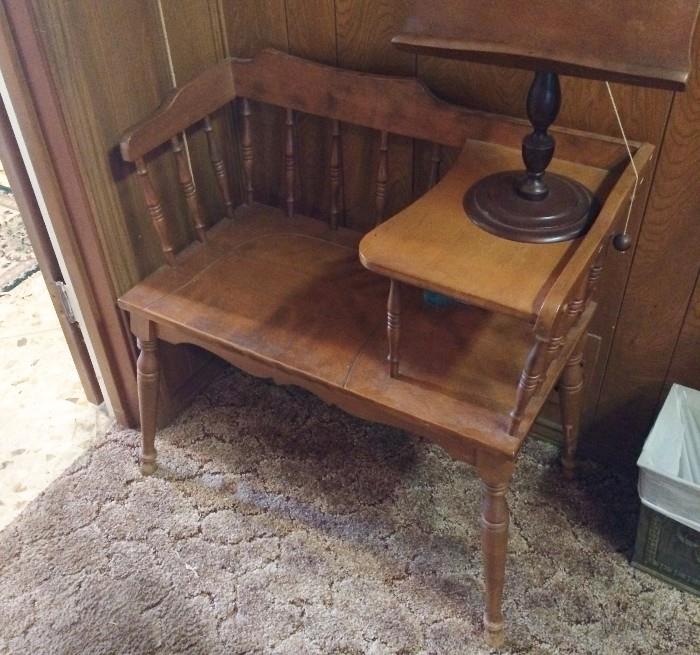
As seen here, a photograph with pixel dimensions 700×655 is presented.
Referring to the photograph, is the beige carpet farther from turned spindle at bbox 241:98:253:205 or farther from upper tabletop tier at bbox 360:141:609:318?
upper tabletop tier at bbox 360:141:609:318

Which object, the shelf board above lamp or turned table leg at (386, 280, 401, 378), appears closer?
the shelf board above lamp

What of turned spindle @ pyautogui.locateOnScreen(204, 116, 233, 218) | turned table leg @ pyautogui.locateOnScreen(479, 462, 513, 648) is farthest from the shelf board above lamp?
turned spindle @ pyautogui.locateOnScreen(204, 116, 233, 218)

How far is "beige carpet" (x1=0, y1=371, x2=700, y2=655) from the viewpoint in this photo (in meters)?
1.38

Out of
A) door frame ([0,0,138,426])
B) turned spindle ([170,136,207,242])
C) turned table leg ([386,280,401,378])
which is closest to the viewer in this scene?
turned table leg ([386,280,401,378])

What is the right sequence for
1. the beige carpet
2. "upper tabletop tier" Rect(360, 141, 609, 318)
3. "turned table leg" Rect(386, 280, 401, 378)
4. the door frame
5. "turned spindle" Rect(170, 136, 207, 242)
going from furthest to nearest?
"turned spindle" Rect(170, 136, 207, 242)
the beige carpet
the door frame
"turned table leg" Rect(386, 280, 401, 378)
"upper tabletop tier" Rect(360, 141, 609, 318)

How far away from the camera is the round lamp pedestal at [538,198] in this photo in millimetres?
1103

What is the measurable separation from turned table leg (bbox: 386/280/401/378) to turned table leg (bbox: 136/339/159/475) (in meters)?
0.52

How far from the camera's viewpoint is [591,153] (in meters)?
1.27

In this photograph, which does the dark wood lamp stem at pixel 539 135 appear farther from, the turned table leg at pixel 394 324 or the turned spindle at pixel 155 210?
the turned spindle at pixel 155 210

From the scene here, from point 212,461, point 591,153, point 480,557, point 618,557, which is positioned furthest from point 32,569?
point 591,153

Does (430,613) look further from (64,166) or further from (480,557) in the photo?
(64,166)

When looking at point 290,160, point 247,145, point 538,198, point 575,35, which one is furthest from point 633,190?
point 247,145

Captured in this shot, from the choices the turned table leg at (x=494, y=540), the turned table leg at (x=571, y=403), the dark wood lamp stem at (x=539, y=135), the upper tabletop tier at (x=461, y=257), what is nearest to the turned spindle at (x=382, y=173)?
the upper tabletop tier at (x=461, y=257)

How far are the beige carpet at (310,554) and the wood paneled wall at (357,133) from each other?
1.00 ft
